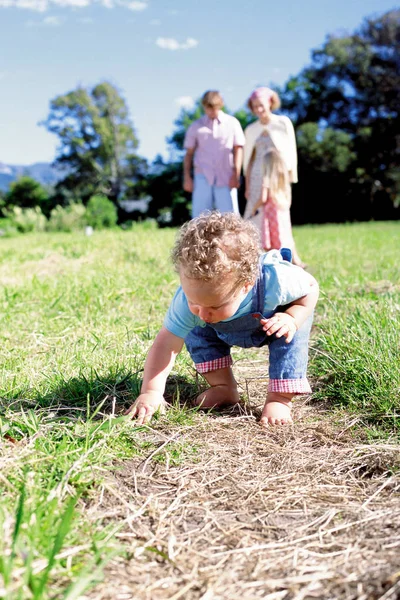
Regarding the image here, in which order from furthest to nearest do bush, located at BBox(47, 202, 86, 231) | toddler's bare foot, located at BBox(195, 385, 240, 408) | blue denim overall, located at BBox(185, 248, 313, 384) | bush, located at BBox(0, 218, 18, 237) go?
bush, located at BBox(0, 218, 18, 237) → bush, located at BBox(47, 202, 86, 231) → toddler's bare foot, located at BBox(195, 385, 240, 408) → blue denim overall, located at BBox(185, 248, 313, 384)

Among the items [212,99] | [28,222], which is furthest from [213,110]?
[28,222]

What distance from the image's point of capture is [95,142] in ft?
128

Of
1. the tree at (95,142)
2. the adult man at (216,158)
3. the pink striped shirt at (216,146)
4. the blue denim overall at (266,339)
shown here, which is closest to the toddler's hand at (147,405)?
the blue denim overall at (266,339)

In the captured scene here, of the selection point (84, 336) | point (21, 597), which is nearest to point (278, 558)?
point (21, 597)

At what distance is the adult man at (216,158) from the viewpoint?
21.8 feet

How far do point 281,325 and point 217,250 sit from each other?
39 cm

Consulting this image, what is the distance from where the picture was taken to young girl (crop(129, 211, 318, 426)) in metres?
1.99

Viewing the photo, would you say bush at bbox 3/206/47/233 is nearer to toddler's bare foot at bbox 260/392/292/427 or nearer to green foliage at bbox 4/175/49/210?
toddler's bare foot at bbox 260/392/292/427

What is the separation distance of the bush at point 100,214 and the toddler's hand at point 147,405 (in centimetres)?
1400

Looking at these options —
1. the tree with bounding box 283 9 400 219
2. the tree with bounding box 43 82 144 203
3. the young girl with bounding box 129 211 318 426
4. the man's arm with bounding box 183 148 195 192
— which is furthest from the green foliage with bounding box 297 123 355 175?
the young girl with bounding box 129 211 318 426

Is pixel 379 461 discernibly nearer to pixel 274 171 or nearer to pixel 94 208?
pixel 274 171

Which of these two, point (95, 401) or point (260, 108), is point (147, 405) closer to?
point (95, 401)

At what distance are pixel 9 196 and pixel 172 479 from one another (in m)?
40.3

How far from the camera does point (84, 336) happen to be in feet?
10.3
